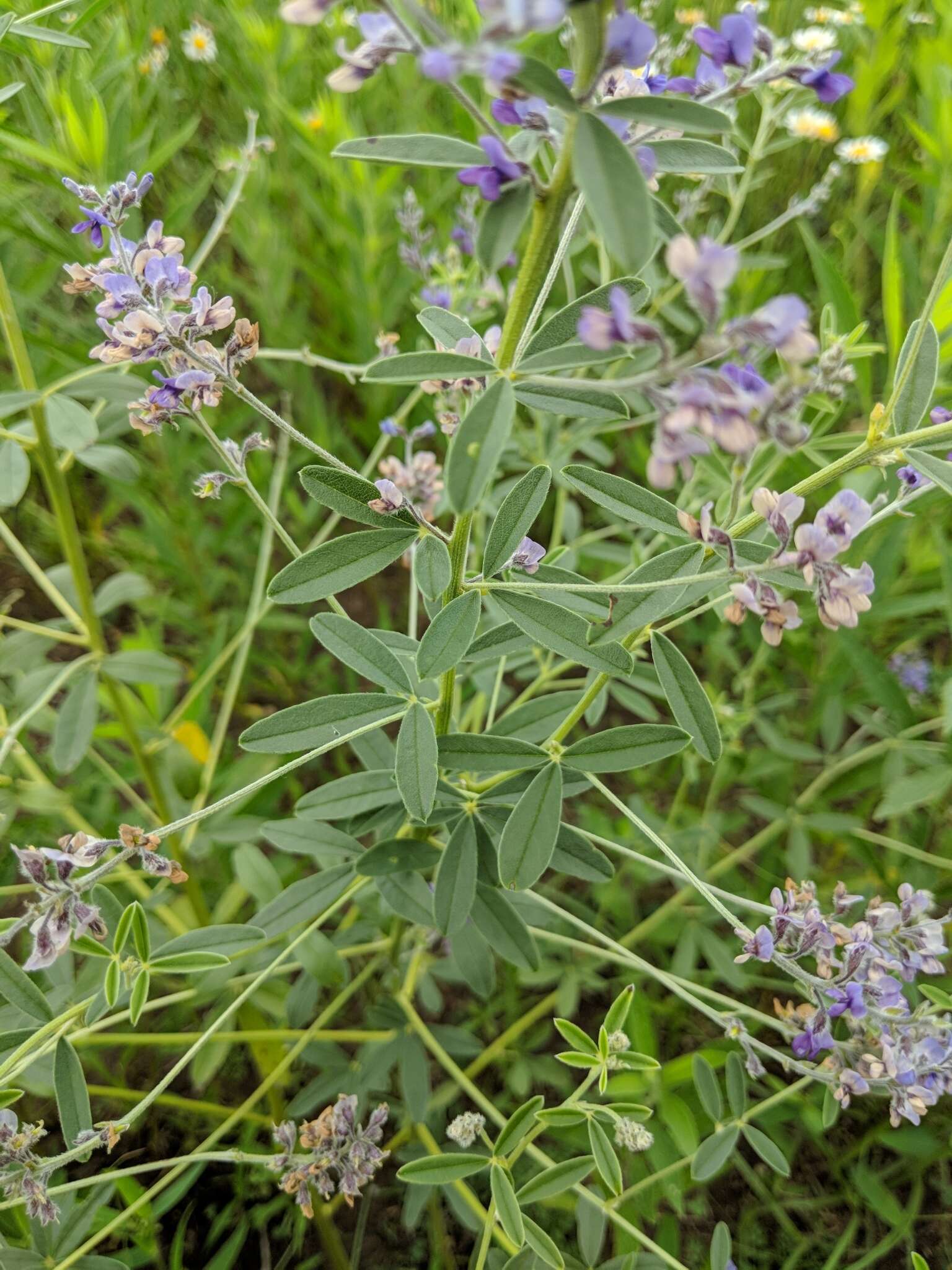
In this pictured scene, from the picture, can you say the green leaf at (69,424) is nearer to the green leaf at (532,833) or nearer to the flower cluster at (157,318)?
the flower cluster at (157,318)

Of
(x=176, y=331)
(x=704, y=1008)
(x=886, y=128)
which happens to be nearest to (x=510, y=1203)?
(x=704, y=1008)

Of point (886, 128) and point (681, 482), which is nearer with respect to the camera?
point (681, 482)

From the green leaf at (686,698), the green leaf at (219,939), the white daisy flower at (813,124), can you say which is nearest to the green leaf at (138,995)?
the green leaf at (219,939)

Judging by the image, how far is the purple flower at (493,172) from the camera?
25.4 inches

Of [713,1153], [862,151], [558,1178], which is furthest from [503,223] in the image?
[862,151]

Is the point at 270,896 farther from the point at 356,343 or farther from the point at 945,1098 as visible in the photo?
the point at 356,343

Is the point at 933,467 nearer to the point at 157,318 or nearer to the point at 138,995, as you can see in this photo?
the point at 157,318

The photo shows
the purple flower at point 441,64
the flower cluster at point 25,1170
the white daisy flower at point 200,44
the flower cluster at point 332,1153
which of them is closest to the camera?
the purple flower at point 441,64

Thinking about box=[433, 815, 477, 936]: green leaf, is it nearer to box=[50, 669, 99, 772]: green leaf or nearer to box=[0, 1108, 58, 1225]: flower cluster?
box=[0, 1108, 58, 1225]: flower cluster

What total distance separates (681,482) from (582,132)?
155cm

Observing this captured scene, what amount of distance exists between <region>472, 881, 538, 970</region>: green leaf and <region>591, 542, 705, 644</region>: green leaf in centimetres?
46

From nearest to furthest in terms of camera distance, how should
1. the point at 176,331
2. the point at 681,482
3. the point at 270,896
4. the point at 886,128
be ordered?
the point at 176,331 → the point at 270,896 → the point at 681,482 → the point at 886,128

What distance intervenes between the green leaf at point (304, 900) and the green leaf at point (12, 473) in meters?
0.68

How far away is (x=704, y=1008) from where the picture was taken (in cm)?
99
